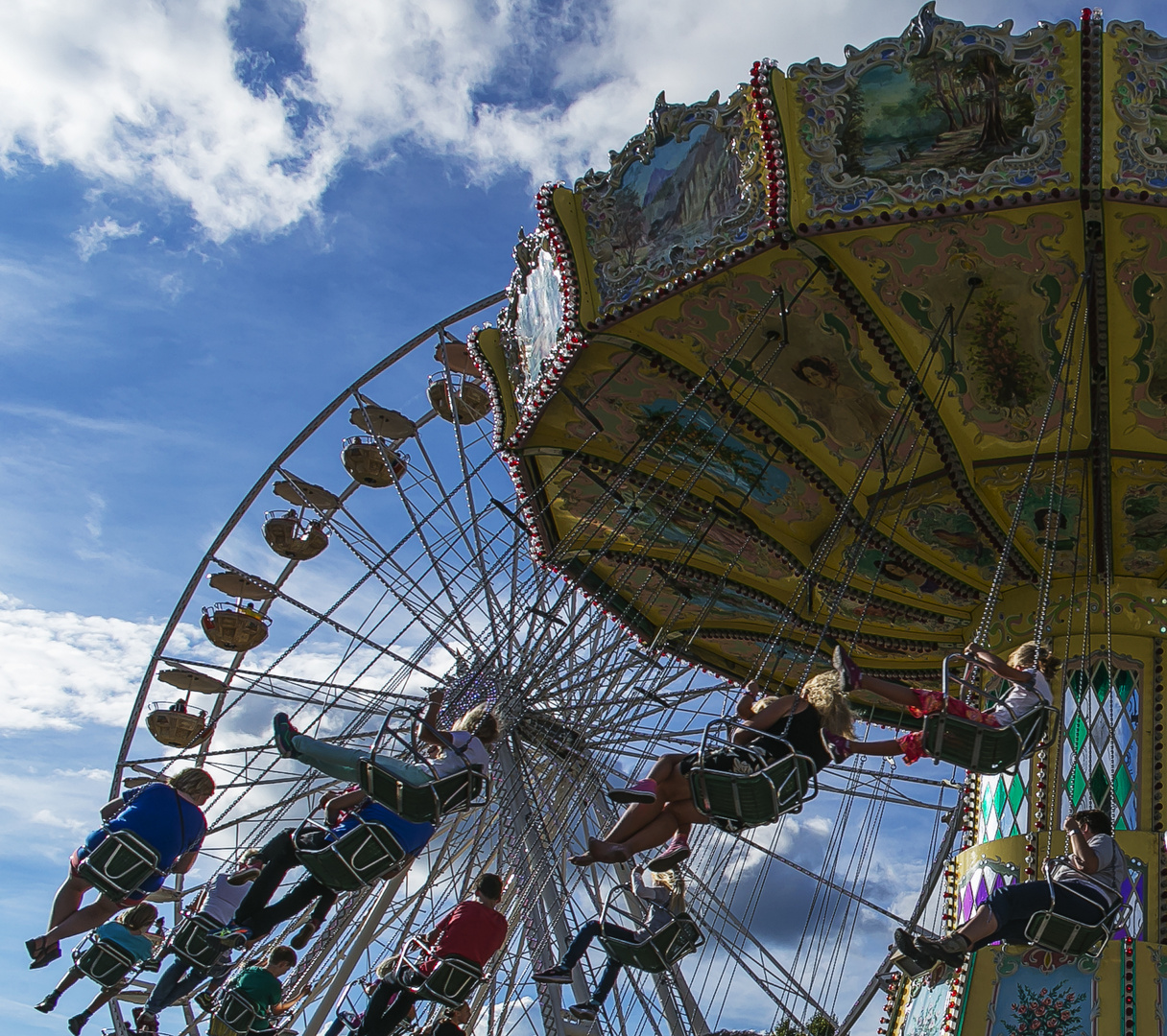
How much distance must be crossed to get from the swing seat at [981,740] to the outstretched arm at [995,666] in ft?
0.64

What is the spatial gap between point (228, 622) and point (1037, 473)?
9206mm

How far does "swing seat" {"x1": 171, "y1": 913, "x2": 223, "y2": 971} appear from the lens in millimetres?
8312

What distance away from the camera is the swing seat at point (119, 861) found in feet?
24.9

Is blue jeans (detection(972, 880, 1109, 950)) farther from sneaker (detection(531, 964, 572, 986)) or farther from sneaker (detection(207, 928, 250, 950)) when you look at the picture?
sneaker (detection(207, 928, 250, 950))

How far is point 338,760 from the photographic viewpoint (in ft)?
22.7

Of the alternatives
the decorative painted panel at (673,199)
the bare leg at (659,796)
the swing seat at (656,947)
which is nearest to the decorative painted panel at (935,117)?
the decorative painted panel at (673,199)

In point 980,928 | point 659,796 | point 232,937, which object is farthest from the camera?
point 232,937

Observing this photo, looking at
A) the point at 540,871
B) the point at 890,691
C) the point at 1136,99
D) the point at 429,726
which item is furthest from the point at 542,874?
the point at 1136,99

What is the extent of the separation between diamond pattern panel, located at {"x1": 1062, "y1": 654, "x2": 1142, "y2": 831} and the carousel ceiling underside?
786 millimetres

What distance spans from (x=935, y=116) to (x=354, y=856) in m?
5.26

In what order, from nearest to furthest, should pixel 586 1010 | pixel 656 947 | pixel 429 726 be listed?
pixel 429 726, pixel 656 947, pixel 586 1010

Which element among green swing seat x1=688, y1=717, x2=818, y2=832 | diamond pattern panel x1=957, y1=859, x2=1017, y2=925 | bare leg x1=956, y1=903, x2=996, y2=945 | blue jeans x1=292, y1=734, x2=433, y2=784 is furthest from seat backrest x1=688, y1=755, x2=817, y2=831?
diamond pattern panel x1=957, y1=859, x2=1017, y2=925

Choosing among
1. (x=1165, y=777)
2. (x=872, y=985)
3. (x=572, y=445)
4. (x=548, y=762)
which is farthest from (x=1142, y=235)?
(x=548, y=762)

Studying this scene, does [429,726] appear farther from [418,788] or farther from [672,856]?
[672,856]
